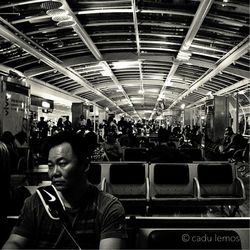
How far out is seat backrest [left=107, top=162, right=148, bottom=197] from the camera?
6336 millimetres

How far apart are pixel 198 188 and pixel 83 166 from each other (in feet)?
13.2

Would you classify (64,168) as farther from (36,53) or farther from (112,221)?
(36,53)

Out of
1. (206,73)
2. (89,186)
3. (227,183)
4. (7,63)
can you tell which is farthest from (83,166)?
(206,73)

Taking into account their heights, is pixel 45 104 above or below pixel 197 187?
above

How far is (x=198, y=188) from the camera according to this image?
6121mm

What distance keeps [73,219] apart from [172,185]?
14.9 ft

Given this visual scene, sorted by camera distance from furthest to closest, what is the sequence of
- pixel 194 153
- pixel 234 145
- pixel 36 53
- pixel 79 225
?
pixel 234 145 → pixel 36 53 → pixel 194 153 → pixel 79 225

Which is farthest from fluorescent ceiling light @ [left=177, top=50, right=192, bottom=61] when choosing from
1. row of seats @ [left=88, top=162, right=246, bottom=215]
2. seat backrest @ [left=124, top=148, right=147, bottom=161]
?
row of seats @ [left=88, top=162, right=246, bottom=215]

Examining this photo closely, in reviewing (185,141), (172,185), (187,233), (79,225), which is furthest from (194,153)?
(185,141)

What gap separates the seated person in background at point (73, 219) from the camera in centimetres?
220

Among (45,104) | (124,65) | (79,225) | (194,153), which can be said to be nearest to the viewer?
(79,225)

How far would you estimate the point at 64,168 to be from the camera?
2.39 metres

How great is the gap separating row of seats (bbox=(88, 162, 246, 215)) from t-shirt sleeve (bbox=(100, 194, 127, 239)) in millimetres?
3892

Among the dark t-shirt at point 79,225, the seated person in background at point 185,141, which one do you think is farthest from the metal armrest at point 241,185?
the seated person in background at point 185,141
